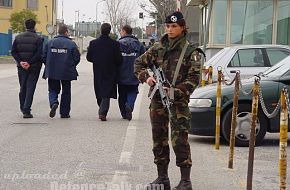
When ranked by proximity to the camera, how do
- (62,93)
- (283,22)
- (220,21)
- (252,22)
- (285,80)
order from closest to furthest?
1. (285,80)
2. (62,93)
3. (283,22)
4. (252,22)
5. (220,21)

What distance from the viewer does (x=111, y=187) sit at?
6434mm

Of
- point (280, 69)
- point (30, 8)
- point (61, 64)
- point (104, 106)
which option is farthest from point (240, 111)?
point (30, 8)

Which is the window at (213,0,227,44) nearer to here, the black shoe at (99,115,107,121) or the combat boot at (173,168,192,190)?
the black shoe at (99,115,107,121)

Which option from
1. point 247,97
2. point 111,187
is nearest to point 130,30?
point 247,97

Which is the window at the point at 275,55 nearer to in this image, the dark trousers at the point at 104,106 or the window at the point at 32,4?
the dark trousers at the point at 104,106

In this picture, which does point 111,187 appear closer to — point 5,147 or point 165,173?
point 165,173

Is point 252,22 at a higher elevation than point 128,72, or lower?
higher

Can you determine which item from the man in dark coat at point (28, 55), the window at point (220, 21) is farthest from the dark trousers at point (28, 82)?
the window at point (220, 21)

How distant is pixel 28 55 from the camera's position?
39.4 feet

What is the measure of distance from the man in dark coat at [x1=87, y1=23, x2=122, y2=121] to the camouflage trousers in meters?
5.49

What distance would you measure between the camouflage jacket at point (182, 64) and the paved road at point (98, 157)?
115 centimetres

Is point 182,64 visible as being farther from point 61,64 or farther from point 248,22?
point 248,22

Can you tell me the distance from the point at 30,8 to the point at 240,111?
73.9 metres

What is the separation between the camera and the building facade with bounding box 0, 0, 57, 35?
76.8m
